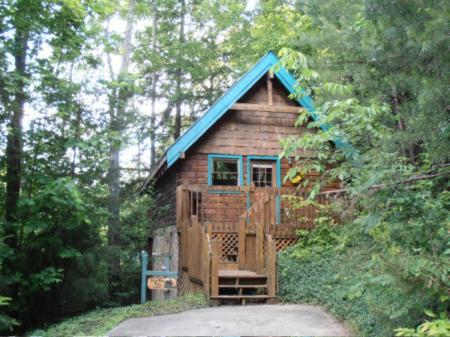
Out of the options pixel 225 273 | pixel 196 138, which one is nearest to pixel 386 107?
pixel 225 273

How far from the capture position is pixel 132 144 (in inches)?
496

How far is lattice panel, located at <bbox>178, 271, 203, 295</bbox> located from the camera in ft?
33.0

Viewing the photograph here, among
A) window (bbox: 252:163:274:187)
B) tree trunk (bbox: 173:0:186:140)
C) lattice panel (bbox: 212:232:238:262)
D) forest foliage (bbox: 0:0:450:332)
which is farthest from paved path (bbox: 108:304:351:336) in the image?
tree trunk (bbox: 173:0:186:140)

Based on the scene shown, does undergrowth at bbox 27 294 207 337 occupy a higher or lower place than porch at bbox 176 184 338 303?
lower

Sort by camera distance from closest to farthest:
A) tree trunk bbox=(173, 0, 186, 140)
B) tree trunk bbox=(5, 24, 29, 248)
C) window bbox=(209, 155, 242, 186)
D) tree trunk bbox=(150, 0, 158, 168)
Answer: tree trunk bbox=(5, 24, 29, 248)
window bbox=(209, 155, 242, 186)
tree trunk bbox=(150, 0, 158, 168)
tree trunk bbox=(173, 0, 186, 140)

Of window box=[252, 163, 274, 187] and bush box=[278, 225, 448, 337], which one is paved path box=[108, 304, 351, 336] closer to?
bush box=[278, 225, 448, 337]

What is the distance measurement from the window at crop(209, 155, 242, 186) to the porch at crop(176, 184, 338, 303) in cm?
90

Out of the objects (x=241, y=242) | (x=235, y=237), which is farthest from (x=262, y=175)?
(x=241, y=242)

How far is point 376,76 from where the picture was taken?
20.6 feet

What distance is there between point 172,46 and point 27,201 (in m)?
16.0

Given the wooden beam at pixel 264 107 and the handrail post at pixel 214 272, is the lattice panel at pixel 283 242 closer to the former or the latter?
the handrail post at pixel 214 272

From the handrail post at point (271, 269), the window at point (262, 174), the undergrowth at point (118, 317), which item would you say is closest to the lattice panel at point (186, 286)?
the undergrowth at point (118, 317)

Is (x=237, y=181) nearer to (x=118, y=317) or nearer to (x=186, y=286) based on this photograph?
(x=186, y=286)

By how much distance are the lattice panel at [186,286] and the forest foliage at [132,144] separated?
207cm
